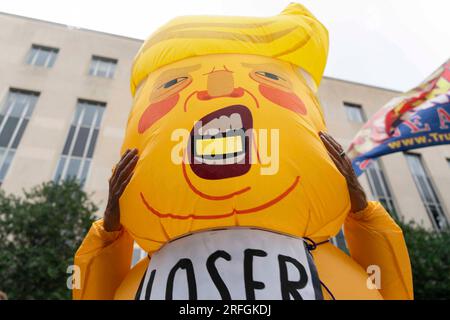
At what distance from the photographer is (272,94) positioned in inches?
81.0

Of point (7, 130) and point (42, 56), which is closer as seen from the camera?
point (7, 130)

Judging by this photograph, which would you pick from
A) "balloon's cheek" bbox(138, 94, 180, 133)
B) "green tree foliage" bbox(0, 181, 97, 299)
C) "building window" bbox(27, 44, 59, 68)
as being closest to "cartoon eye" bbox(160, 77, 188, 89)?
"balloon's cheek" bbox(138, 94, 180, 133)

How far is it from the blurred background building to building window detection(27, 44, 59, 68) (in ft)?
0.15

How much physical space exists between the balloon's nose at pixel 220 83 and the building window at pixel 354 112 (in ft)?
56.9

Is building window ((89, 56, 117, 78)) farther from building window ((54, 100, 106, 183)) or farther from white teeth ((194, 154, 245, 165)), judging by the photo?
white teeth ((194, 154, 245, 165))

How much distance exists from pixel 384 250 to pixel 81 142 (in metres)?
13.5

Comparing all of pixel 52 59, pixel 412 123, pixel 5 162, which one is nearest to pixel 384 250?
pixel 412 123

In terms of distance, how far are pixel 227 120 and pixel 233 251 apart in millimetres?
761

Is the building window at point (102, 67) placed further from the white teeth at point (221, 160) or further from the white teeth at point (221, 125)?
the white teeth at point (221, 160)

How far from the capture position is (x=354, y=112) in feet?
60.8

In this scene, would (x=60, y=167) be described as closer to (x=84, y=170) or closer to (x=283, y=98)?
(x=84, y=170)

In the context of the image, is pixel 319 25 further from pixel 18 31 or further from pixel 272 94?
pixel 18 31

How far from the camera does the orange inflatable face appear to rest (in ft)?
5.52

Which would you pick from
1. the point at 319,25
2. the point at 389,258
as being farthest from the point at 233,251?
the point at 319,25
